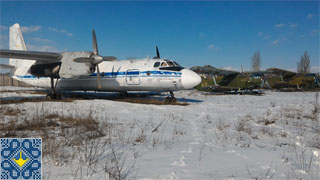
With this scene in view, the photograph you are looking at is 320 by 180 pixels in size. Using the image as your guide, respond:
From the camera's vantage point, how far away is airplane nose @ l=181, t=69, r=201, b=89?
1177cm

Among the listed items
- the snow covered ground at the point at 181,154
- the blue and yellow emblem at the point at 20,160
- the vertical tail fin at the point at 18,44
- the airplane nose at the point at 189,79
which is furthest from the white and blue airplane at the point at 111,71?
the blue and yellow emblem at the point at 20,160

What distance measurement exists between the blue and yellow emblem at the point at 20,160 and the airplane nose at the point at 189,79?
31.6 ft

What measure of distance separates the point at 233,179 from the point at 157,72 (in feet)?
36.1

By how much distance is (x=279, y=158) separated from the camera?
351 cm

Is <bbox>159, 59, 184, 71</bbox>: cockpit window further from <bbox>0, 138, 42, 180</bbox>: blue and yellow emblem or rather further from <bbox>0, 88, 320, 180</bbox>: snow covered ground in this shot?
<bbox>0, 138, 42, 180</bbox>: blue and yellow emblem

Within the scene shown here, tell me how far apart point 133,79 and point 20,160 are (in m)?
11.5

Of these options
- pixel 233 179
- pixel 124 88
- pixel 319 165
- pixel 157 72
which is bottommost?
pixel 319 165

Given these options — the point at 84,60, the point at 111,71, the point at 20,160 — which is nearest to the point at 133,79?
the point at 111,71

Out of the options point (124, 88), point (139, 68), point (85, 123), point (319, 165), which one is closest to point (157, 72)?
point (139, 68)

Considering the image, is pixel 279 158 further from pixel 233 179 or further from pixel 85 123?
pixel 85 123

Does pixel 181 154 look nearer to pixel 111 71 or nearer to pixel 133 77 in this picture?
pixel 133 77

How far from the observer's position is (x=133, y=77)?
46.1ft

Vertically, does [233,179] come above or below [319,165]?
above

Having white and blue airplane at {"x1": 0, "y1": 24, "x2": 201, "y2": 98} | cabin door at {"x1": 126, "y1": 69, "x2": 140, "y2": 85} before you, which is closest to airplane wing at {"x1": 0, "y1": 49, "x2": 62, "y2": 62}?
white and blue airplane at {"x1": 0, "y1": 24, "x2": 201, "y2": 98}
